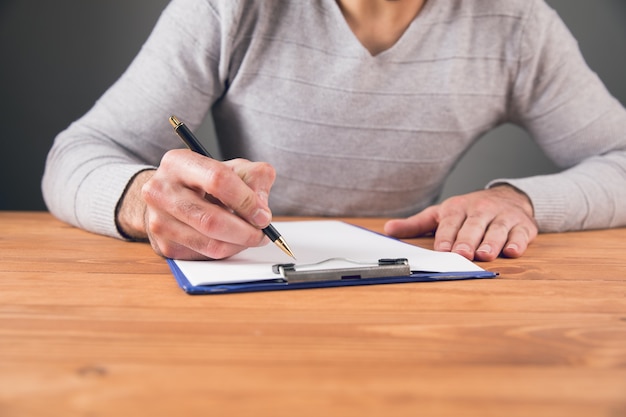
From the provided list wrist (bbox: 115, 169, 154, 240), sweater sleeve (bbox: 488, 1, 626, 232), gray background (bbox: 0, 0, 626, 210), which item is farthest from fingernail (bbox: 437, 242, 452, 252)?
gray background (bbox: 0, 0, 626, 210)

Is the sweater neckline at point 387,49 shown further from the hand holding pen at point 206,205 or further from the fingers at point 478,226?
the hand holding pen at point 206,205

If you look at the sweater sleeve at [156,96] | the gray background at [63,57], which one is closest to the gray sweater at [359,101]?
the sweater sleeve at [156,96]

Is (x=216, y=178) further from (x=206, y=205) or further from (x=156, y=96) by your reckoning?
(x=156, y=96)

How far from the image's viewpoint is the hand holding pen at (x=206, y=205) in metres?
0.77

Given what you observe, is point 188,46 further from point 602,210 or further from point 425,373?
point 425,373

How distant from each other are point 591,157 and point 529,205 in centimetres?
37

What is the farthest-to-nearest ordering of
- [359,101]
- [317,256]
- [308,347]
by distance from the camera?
[359,101] < [317,256] < [308,347]

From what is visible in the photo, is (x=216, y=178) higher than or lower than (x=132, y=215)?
higher

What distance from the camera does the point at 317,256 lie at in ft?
2.71

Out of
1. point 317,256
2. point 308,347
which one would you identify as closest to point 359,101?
point 317,256

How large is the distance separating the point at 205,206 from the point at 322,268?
161 millimetres

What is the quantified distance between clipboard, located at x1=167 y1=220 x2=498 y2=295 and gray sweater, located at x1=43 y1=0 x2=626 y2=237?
0.46 metres

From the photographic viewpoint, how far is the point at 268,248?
2.89 feet

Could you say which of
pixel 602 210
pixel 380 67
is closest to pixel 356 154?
pixel 380 67
